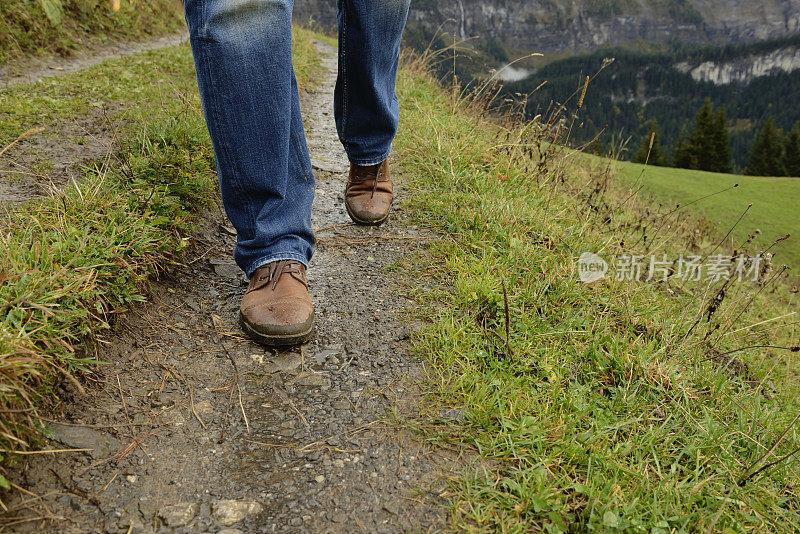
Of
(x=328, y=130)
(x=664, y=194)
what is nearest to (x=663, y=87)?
(x=664, y=194)

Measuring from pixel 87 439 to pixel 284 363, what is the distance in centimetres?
64

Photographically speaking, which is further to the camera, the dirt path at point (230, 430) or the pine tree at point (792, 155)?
the pine tree at point (792, 155)

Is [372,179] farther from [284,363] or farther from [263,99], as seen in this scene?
[284,363]

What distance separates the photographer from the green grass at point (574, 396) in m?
1.28

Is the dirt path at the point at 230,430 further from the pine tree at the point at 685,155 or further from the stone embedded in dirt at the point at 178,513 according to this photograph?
the pine tree at the point at 685,155

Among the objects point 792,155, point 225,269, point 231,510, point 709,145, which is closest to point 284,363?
point 231,510

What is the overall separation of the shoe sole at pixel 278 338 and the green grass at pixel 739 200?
7.38 m

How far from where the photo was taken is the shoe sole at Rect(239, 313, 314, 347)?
176 centimetres

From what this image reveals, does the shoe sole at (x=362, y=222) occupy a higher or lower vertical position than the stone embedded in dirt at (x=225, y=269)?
lower

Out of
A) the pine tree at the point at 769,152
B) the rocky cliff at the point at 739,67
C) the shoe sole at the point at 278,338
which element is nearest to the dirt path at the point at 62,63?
the shoe sole at the point at 278,338

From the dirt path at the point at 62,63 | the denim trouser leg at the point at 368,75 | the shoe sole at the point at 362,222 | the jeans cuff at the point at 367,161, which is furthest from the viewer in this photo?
the dirt path at the point at 62,63

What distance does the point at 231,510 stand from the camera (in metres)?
1.21

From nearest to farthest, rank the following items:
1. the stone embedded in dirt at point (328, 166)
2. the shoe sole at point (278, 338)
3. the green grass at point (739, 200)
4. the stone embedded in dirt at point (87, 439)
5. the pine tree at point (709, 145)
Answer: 1. the stone embedded in dirt at point (87, 439)
2. the shoe sole at point (278, 338)
3. the stone embedded in dirt at point (328, 166)
4. the green grass at point (739, 200)
5. the pine tree at point (709, 145)

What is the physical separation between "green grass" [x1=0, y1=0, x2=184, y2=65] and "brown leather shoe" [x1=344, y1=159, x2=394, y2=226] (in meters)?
2.43
